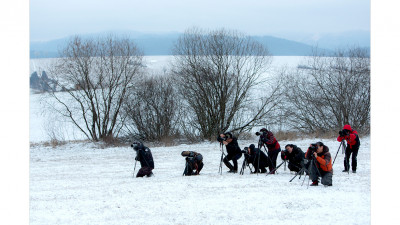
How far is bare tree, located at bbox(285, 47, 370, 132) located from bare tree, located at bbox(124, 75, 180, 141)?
829 cm

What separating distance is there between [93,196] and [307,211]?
5260 millimetres

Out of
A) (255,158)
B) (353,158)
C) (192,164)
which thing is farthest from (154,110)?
(353,158)

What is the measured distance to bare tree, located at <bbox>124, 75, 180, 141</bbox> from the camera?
28328 mm

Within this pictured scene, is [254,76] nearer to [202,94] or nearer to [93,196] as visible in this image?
[202,94]

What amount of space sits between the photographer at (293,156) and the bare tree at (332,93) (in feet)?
55.7

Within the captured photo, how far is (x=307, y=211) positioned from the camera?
820cm

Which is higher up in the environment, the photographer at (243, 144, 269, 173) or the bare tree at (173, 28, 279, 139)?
the bare tree at (173, 28, 279, 139)

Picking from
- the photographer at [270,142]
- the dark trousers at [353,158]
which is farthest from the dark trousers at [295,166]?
the dark trousers at [353,158]

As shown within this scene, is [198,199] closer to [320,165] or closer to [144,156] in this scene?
[320,165]

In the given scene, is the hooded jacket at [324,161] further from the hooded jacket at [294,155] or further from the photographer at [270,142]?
the photographer at [270,142]

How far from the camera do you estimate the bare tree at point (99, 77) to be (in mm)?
27031

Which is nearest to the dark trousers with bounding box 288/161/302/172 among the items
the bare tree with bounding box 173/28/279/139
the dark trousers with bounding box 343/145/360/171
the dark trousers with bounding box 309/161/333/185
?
the dark trousers with bounding box 343/145/360/171

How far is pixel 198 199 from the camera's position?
9445mm

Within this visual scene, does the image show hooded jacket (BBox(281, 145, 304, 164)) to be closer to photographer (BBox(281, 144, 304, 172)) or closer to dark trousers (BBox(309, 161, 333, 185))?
photographer (BBox(281, 144, 304, 172))
